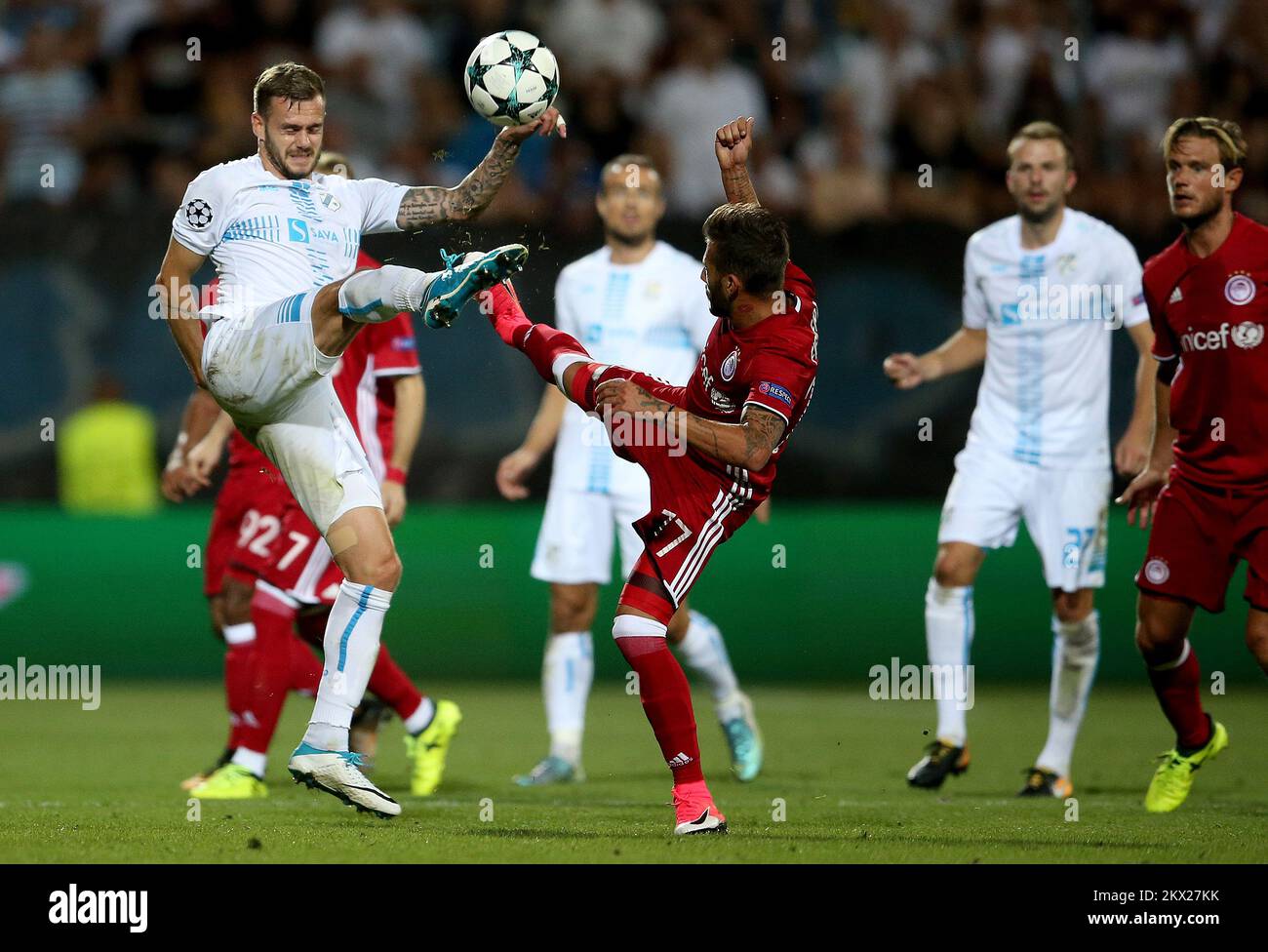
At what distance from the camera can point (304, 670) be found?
8641 millimetres

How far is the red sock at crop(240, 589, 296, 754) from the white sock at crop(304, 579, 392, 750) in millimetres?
1415

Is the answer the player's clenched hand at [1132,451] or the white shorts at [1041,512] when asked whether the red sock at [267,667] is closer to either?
the white shorts at [1041,512]

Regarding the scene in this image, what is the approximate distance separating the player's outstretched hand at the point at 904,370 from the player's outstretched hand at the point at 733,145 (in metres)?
1.77

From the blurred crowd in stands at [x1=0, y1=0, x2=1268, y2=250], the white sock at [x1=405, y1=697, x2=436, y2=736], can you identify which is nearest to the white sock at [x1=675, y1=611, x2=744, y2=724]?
the white sock at [x1=405, y1=697, x2=436, y2=736]

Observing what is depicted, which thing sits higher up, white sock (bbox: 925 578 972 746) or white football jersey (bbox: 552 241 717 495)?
white football jersey (bbox: 552 241 717 495)

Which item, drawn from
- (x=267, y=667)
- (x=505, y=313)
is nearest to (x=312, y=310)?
(x=505, y=313)

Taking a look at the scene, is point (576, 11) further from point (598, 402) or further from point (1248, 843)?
point (1248, 843)

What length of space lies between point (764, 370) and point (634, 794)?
248cm

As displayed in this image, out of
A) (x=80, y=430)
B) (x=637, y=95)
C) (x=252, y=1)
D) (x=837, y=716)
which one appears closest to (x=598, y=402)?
(x=837, y=716)

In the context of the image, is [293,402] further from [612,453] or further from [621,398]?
[612,453]

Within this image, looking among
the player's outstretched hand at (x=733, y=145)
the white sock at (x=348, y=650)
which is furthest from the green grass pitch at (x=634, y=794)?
the player's outstretched hand at (x=733, y=145)

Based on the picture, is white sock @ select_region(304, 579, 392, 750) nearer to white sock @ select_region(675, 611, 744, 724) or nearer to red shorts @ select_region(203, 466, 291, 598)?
red shorts @ select_region(203, 466, 291, 598)

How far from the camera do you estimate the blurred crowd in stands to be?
12.9 metres

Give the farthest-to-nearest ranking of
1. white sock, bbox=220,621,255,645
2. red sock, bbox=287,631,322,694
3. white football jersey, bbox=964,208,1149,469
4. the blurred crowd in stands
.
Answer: the blurred crowd in stands → red sock, bbox=287,631,322,694 → white football jersey, bbox=964,208,1149,469 → white sock, bbox=220,621,255,645
